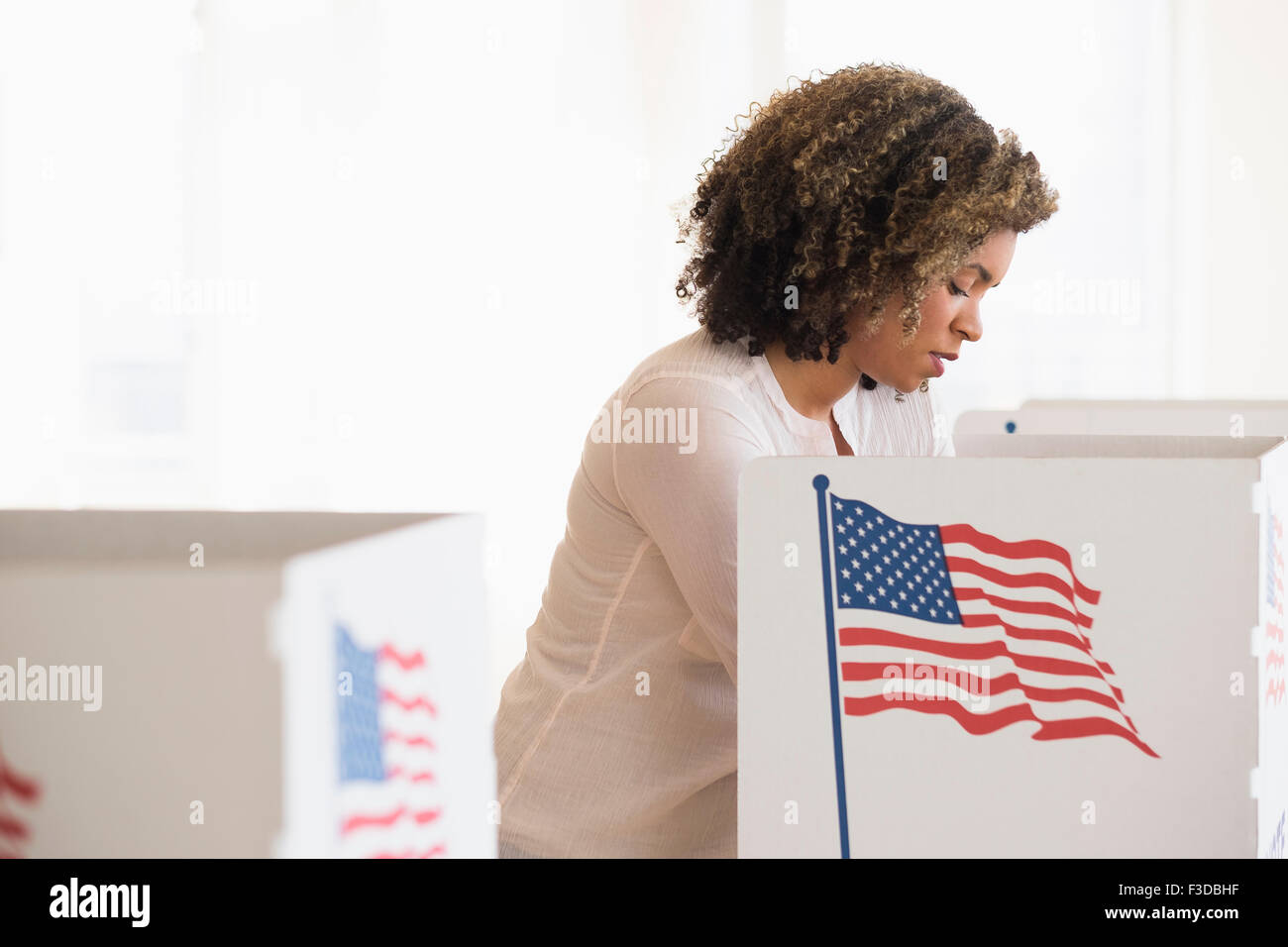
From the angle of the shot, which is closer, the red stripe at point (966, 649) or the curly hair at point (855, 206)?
the red stripe at point (966, 649)

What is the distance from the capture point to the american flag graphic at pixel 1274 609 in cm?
84

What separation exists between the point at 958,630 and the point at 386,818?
1.33ft

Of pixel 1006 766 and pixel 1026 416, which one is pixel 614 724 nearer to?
pixel 1006 766

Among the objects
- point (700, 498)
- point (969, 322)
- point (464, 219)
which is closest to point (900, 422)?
point (969, 322)

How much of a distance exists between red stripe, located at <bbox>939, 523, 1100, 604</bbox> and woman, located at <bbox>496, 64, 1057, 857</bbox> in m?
0.28

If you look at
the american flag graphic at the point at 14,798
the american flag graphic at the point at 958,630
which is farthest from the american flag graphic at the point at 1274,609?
the american flag graphic at the point at 14,798

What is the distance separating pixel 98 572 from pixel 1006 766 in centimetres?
56

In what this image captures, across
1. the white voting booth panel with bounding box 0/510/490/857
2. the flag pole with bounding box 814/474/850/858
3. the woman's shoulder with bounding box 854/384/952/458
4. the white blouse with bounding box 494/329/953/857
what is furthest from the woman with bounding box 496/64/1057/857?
the white voting booth panel with bounding box 0/510/490/857

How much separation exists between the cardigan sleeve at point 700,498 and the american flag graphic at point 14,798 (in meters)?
0.63

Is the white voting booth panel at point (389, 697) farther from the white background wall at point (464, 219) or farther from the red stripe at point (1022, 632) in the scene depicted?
the white background wall at point (464, 219)

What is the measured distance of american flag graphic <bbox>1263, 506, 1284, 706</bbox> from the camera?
838mm

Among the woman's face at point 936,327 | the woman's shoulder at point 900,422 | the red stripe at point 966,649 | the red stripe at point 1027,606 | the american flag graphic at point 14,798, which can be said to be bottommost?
the american flag graphic at point 14,798

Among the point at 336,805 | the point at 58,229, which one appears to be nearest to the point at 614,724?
the point at 336,805

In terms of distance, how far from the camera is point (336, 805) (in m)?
0.53
